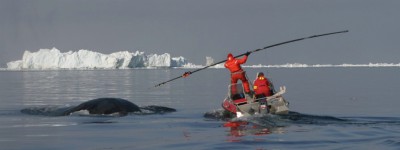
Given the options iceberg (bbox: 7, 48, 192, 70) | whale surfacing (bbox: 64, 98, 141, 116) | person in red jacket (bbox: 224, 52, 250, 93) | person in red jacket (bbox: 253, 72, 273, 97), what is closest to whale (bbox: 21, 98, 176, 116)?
whale surfacing (bbox: 64, 98, 141, 116)

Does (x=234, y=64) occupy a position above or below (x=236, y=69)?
above

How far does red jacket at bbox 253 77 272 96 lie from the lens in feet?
70.5

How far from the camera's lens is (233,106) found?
71.3 ft

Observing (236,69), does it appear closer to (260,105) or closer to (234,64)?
(234,64)

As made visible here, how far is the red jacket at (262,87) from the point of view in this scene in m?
21.5

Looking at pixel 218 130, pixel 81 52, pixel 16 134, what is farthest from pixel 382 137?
pixel 81 52

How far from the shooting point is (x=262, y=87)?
21.5 m

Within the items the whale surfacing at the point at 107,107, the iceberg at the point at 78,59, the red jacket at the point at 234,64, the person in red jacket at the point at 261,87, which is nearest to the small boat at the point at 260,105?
the person in red jacket at the point at 261,87

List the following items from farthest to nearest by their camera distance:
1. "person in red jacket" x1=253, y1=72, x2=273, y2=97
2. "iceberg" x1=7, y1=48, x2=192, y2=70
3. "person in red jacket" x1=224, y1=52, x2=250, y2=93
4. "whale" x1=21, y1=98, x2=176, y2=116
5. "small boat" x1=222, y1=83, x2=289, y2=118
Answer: "iceberg" x1=7, y1=48, x2=192, y2=70, "whale" x1=21, y1=98, x2=176, y2=116, "person in red jacket" x1=224, y1=52, x2=250, y2=93, "person in red jacket" x1=253, y1=72, x2=273, y2=97, "small boat" x1=222, y1=83, x2=289, y2=118

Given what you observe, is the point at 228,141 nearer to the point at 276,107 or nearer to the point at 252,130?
the point at 252,130

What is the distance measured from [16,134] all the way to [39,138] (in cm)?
131

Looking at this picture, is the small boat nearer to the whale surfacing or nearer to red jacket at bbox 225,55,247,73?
red jacket at bbox 225,55,247,73

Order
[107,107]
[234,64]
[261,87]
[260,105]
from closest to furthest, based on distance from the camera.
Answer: [260,105] → [261,87] → [234,64] → [107,107]

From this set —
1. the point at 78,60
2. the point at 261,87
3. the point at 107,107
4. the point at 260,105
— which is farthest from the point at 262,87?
the point at 78,60
